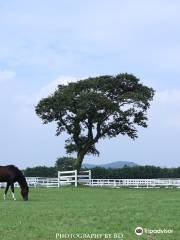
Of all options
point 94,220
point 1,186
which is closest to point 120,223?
point 94,220

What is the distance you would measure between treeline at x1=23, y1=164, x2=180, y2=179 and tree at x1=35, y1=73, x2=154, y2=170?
64.7 feet

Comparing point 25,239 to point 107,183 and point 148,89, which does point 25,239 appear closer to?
point 107,183

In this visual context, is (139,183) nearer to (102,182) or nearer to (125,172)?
(102,182)

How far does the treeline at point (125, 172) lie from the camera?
86.9 m

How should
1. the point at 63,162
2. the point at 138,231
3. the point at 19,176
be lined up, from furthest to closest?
the point at 63,162 < the point at 19,176 < the point at 138,231

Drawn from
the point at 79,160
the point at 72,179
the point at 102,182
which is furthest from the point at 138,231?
the point at 79,160

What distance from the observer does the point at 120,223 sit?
14438 millimetres

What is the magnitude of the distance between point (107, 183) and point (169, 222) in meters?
44.7

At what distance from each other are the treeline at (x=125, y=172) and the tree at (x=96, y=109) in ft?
64.7

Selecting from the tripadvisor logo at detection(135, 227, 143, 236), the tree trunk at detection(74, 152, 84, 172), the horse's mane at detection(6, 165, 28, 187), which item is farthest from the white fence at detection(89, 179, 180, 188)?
the tripadvisor logo at detection(135, 227, 143, 236)

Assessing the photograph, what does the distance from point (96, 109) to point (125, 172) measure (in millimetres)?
27889

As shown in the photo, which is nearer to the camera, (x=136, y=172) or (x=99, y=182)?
(x=99, y=182)

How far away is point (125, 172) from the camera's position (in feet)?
295

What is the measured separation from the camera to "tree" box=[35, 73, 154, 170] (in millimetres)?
64562
